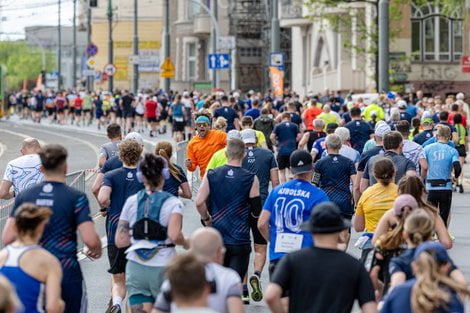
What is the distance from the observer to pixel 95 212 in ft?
64.8

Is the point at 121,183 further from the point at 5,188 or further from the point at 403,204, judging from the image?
the point at 403,204

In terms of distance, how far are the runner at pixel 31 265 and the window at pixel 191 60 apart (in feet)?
257

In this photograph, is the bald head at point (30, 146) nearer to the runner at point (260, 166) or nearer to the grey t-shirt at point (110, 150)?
the grey t-shirt at point (110, 150)

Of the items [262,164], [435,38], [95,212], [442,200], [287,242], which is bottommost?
[95,212]

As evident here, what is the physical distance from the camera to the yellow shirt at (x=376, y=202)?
1154 cm

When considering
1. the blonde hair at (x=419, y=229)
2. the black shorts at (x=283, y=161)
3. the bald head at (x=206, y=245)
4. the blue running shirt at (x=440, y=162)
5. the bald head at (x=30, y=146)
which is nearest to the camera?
the bald head at (x=206, y=245)

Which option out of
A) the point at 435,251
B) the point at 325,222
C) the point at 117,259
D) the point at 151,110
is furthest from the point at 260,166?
the point at 151,110

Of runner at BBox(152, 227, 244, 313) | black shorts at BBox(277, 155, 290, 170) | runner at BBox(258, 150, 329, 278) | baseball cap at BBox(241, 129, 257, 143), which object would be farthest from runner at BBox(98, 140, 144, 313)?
black shorts at BBox(277, 155, 290, 170)

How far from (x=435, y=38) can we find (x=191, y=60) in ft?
96.9

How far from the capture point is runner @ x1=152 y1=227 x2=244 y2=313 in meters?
7.36

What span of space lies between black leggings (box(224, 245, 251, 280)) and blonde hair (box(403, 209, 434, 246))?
176 inches

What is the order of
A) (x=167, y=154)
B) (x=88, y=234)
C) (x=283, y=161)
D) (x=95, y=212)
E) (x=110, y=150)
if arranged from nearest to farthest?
(x=88, y=234) → (x=167, y=154) → (x=110, y=150) → (x=95, y=212) → (x=283, y=161)

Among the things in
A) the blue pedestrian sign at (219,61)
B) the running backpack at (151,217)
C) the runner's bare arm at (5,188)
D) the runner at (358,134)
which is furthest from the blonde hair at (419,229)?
the blue pedestrian sign at (219,61)

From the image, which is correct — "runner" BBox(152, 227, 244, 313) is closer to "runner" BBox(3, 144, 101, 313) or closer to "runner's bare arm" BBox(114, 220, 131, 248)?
"runner" BBox(3, 144, 101, 313)
